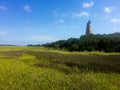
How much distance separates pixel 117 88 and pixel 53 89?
106 inches

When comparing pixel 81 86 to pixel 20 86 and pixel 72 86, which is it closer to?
pixel 72 86

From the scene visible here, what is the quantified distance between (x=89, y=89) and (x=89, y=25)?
189257 mm

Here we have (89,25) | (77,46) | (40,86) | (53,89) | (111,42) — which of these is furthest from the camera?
(89,25)

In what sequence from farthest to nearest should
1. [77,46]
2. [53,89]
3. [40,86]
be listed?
1. [77,46]
2. [40,86]
3. [53,89]

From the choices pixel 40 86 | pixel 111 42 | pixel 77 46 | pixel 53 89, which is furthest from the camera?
pixel 77 46

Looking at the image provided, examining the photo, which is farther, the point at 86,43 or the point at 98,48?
the point at 86,43

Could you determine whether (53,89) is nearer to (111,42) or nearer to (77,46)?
(111,42)

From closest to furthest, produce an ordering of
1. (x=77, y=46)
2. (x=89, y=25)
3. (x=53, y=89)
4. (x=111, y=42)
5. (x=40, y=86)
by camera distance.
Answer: (x=53, y=89)
(x=40, y=86)
(x=111, y=42)
(x=77, y=46)
(x=89, y=25)

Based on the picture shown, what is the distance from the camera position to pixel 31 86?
10.3 metres

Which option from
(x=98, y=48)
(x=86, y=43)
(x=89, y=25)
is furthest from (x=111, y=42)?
(x=89, y=25)

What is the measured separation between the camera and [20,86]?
1027 cm

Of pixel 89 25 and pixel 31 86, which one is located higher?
pixel 89 25

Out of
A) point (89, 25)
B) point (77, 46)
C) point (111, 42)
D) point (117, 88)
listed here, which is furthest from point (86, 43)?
point (89, 25)

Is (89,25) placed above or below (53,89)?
above
